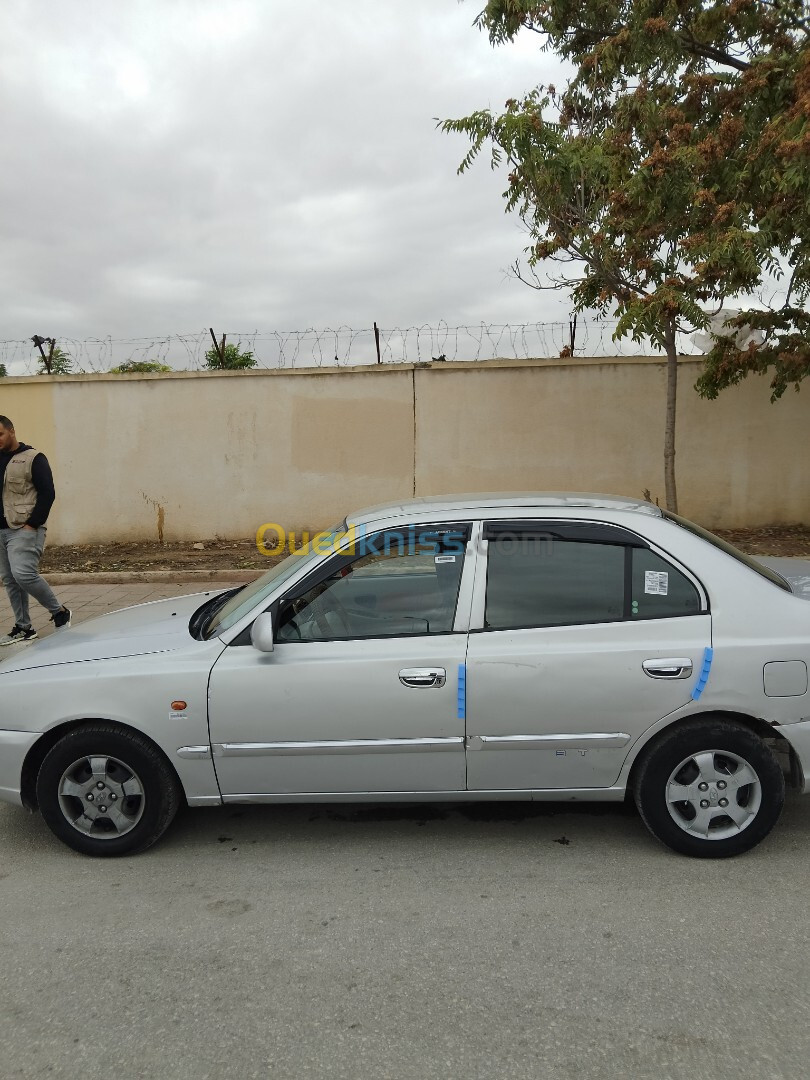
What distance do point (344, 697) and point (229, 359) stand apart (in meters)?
10.3

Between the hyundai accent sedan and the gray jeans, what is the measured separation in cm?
347

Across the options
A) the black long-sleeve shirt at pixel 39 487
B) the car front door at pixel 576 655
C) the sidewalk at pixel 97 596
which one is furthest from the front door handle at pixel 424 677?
the sidewalk at pixel 97 596

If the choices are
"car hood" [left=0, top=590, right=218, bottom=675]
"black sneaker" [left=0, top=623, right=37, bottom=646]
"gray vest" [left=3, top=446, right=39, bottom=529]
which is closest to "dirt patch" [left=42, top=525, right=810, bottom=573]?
"black sneaker" [left=0, top=623, right=37, bottom=646]

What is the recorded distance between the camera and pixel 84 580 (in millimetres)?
9641

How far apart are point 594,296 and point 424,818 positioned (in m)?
7.05

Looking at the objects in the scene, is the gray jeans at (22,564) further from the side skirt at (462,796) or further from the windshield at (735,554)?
the windshield at (735,554)

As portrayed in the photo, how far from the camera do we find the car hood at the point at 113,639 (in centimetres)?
357

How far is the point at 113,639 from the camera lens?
3.74m

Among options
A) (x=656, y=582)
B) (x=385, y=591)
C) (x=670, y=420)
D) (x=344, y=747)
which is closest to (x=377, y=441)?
(x=670, y=420)

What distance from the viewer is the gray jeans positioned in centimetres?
668

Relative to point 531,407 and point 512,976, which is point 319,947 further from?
→ point 531,407

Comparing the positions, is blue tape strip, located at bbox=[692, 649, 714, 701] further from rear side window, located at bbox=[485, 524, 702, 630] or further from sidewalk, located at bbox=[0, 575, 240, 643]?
sidewalk, located at bbox=[0, 575, 240, 643]

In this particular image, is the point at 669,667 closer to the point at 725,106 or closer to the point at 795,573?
the point at 795,573

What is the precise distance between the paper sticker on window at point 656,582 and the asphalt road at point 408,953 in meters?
1.11
